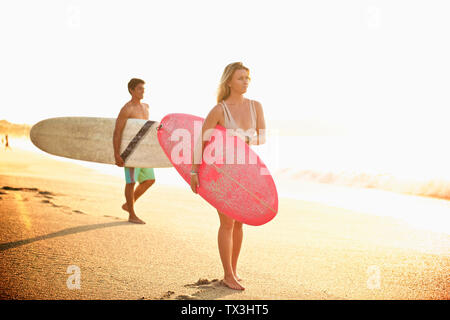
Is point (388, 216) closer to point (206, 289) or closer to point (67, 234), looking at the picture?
point (206, 289)

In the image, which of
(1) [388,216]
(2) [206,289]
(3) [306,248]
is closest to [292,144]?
(1) [388,216]

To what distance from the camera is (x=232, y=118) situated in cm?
252

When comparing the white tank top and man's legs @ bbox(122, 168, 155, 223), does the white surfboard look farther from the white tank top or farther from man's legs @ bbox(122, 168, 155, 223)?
the white tank top

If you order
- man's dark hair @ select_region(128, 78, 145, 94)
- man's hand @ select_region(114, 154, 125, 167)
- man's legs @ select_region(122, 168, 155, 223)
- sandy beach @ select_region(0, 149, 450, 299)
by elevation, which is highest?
man's dark hair @ select_region(128, 78, 145, 94)

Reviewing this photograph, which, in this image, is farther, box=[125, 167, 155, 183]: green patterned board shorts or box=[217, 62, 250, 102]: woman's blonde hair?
box=[125, 167, 155, 183]: green patterned board shorts

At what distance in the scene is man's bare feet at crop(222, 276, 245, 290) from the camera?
2559 mm

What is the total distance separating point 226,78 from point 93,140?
3267 mm

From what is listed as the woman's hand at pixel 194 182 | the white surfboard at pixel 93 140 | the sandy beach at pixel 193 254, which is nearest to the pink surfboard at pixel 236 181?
the woman's hand at pixel 194 182

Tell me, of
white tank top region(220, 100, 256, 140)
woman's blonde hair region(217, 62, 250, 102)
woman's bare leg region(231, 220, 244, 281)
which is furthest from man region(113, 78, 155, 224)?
white tank top region(220, 100, 256, 140)

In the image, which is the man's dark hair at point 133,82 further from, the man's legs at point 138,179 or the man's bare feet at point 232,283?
the man's bare feet at point 232,283

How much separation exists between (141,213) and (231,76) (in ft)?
9.54

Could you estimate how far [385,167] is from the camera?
40.6ft

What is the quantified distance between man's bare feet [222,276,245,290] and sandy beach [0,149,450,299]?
0.13ft

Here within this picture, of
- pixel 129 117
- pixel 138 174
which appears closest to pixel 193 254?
pixel 138 174
